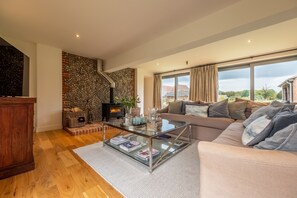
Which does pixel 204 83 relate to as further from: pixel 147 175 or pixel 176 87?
pixel 147 175

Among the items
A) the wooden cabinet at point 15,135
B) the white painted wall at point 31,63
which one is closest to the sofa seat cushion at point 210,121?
the wooden cabinet at point 15,135

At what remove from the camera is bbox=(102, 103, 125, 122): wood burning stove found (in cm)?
470

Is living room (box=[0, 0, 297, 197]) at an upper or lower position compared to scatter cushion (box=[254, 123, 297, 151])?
upper

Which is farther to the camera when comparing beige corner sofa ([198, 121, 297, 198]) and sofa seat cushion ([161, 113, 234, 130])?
sofa seat cushion ([161, 113, 234, 130])

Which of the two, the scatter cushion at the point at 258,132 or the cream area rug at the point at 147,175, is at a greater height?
the scatter cushion at the point at 258,132

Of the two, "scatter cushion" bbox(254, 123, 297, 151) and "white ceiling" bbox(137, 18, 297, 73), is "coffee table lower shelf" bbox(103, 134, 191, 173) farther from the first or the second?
"white ceiling" bbox(137, 18, 297, 73)

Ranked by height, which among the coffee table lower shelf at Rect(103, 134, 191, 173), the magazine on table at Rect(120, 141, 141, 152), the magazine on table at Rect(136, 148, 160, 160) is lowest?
the coffee table lower shelf at Rect(103, 134, 191, 173)

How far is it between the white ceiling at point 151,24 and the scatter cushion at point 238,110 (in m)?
1.48

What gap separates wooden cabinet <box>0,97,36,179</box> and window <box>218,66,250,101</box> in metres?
5.55

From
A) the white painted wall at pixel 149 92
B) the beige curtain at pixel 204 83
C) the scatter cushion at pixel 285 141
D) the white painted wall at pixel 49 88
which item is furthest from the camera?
the white painted wall at pixel 149 92

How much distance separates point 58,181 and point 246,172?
1.77 m

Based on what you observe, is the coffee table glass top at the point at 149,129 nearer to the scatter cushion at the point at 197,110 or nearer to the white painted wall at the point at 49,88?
the scatter cushion at the point at 197,110

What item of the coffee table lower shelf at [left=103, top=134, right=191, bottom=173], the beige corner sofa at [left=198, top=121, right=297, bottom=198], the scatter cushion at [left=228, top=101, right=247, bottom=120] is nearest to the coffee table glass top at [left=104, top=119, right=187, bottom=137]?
the coffee table lower shelf at [left=103, top=134, right=191, bottom=173]

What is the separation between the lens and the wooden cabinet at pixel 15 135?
1540 mm
